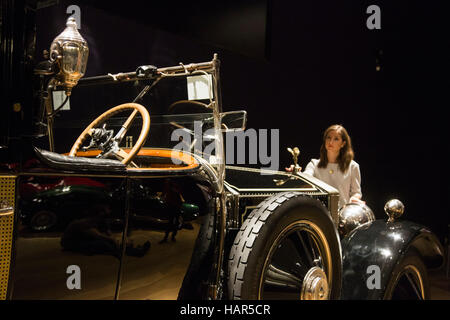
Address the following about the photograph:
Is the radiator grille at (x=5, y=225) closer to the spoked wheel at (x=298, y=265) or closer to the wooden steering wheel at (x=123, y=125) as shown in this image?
the wooden steering wheel at (x=123, y=125)

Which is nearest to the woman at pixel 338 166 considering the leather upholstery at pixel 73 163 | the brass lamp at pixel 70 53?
the brass lamp at pixel 70 53

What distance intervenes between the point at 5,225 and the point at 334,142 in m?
2.73

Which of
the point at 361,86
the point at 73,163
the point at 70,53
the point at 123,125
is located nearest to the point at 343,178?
Answer: the point at 123,125

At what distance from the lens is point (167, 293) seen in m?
1.54

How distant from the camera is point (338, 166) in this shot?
3.38 metres

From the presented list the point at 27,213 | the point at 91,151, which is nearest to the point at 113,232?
the point at 27,213

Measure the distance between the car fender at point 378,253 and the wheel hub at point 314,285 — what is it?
367 millimetres

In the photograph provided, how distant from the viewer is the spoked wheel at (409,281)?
Answer: 2.15 metres

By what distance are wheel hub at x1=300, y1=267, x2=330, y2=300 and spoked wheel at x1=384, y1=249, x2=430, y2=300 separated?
46 cm

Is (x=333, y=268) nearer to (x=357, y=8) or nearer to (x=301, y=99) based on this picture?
(x=301, y=99)

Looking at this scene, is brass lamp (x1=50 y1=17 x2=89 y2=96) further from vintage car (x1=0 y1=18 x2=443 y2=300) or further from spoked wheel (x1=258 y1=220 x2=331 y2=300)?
spoked wheel (x1=258 y1=220 x2=331 y2=300)

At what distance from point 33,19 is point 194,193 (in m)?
0.81

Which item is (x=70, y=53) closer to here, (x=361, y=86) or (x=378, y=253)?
(x=378, y=253)

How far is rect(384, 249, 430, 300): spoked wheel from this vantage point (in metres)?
2.15
